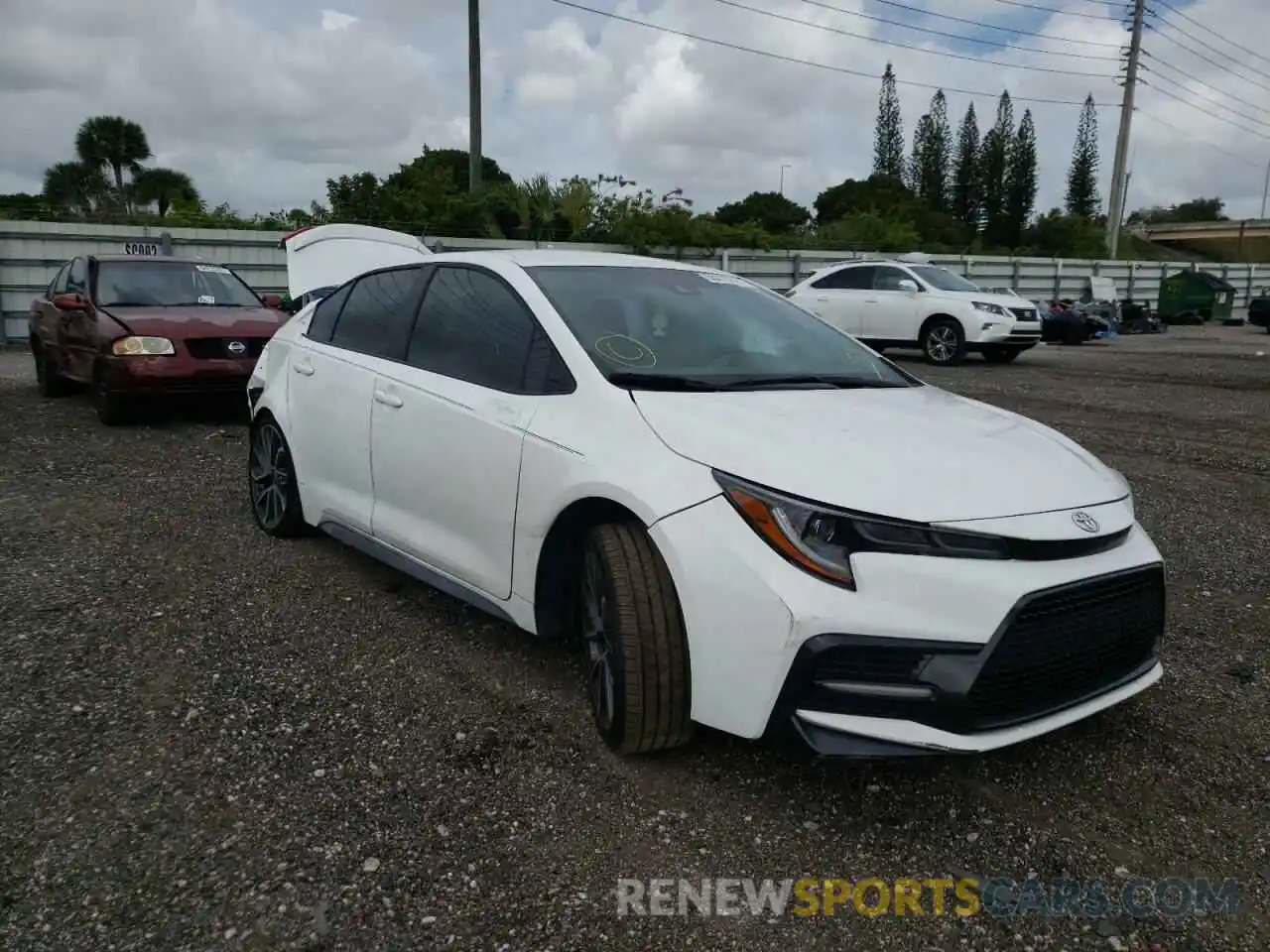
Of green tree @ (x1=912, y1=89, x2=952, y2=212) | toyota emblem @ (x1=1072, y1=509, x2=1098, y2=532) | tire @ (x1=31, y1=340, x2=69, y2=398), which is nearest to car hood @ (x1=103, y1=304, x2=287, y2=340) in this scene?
tire @ (x1=31, y1=340, x2=69, y2=398)

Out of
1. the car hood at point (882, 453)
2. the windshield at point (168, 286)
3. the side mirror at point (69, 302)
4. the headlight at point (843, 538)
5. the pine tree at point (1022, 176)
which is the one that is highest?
the pine tree at point (1022, 176)

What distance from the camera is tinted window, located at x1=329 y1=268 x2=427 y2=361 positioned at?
13.3 feet

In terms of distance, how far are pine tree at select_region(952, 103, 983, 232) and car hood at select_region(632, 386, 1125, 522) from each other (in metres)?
72.7

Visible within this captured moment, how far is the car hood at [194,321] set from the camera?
8.00m

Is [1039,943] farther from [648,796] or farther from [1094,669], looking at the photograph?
[648,796]

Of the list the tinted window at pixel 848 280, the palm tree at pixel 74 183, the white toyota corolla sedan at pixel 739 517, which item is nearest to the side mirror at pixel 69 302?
the white toyota corolla sedan at pixel 739 517

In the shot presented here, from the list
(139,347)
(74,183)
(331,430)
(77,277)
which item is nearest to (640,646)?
(331,430)

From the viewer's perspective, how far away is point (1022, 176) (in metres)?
68.9

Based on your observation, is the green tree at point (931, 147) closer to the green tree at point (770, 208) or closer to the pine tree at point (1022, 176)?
the pine tree at point (1022, 176)

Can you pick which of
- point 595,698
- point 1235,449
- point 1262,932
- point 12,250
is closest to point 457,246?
point 12,250

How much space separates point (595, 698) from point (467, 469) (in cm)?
91

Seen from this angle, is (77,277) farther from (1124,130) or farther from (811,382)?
(1124,130)

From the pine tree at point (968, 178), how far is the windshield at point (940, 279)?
195ft

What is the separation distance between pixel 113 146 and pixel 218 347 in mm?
39442
